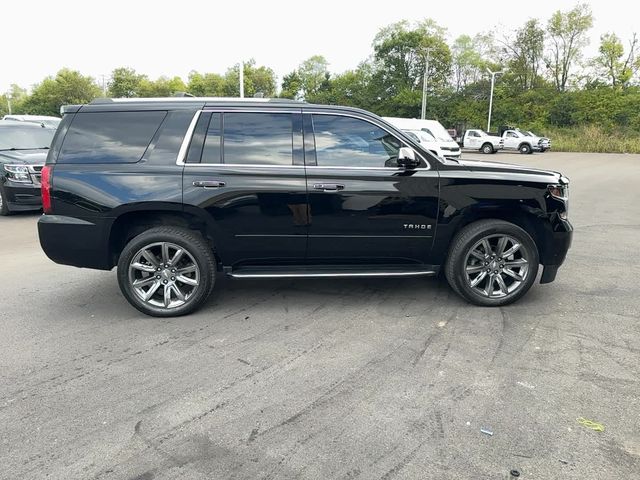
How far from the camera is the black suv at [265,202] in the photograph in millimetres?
4484

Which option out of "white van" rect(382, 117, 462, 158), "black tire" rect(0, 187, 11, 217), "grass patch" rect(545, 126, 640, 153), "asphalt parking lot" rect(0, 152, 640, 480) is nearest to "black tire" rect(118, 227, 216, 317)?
"asphalt parking lot" rect(0, 152, 640, 480)

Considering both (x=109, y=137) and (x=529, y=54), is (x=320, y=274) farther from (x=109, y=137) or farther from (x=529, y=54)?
(x=529, y=54)

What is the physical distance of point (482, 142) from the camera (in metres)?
35.6

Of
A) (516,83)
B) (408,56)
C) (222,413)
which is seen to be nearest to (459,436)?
(222,413)

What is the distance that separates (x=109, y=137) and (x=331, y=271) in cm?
236

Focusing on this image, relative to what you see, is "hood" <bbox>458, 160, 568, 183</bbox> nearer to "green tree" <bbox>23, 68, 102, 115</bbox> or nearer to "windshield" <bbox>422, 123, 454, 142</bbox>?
"windshield" <bbox>422, 123, 454, 142</bbox>

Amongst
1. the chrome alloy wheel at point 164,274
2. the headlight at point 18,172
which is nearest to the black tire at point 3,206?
the headlight at point 18,172

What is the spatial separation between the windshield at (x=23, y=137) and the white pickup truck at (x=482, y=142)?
2990 cm

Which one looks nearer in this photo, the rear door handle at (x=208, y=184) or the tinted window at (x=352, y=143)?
the rear door handle at (x=208, y=184)

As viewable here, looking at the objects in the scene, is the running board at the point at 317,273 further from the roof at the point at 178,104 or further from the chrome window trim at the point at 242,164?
the roof at the point at 178,104

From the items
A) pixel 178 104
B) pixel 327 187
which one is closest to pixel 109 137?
pixel 178 104

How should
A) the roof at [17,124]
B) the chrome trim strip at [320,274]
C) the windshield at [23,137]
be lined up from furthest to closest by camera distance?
the roof at [17,124], the windshield at [23,137], the chrome trim strip at [320,274]

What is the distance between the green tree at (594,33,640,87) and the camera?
169 feet

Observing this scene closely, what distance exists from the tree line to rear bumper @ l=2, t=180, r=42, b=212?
43.9 metres
